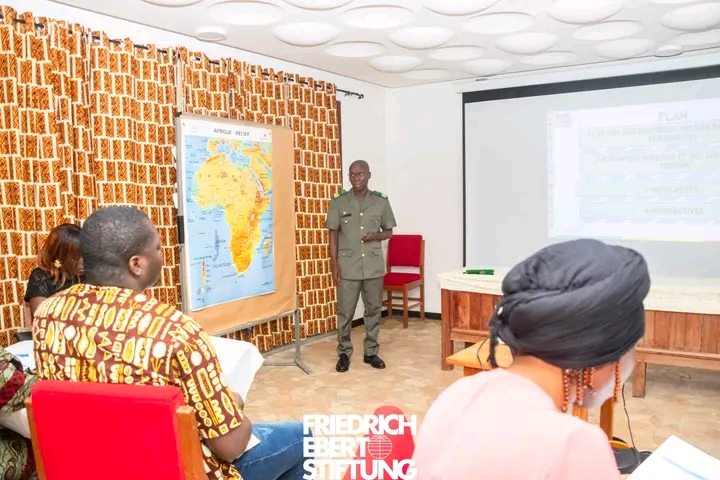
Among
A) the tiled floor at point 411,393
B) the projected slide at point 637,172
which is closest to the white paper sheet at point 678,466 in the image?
the tiled floor at point 411,393

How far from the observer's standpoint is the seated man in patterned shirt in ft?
4.27

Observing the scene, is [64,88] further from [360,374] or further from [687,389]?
[687,389]

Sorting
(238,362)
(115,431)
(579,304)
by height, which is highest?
(579,304)

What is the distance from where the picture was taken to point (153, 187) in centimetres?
389

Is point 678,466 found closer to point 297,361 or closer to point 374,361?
point 374,361

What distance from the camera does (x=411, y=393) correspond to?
3.82m

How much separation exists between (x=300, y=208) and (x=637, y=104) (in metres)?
3.05

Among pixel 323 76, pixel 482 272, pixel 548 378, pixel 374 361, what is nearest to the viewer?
pixel 548 378

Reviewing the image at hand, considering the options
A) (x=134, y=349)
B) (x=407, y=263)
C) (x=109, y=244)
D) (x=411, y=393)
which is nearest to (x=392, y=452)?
(x=134, y=349)

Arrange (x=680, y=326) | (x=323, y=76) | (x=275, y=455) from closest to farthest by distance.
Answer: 1. (x=275, y=455)
2. (x=680, y=326)
3. (x=323, y=76)

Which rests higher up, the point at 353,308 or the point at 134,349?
the point at 134,349

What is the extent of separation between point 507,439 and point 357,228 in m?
3.77

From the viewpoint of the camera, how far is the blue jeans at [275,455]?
67.8 inches

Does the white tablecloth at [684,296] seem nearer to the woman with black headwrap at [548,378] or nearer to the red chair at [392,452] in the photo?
the red chair at [392,452]
